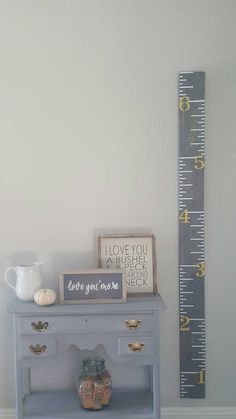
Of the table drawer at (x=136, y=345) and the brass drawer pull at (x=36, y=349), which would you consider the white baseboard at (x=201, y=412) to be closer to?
the table drawer at (x=136, y=345)

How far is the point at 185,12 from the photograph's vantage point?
6.36 feet

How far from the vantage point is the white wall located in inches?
76.3

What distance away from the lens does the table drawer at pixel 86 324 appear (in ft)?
5.67

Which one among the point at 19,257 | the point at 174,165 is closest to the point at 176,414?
the point at 19,257

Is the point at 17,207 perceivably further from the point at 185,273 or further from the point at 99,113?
the point at 185,273

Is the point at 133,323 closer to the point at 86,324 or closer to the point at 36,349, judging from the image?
the point at 86,324

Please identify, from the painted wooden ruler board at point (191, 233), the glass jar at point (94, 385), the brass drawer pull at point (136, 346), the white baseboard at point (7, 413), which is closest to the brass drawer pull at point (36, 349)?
the glass jar at point (94, 385)

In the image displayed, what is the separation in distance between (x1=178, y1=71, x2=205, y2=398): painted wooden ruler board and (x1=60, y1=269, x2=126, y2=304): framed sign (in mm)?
396

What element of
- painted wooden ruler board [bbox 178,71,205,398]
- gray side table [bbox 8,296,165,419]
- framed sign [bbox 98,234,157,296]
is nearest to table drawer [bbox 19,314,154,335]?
gray side table [bbox 8,296,165,419]

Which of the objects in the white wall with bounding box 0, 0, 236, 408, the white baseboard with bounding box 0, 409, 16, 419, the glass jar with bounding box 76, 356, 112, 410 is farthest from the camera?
the white baseboard with bounding box 0, 409, 16, 419

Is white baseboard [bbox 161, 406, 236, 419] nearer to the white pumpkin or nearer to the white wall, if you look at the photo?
the white wall

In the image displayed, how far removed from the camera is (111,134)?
1963 mm

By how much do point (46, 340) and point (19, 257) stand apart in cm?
50

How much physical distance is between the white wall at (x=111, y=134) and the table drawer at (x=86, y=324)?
0.31 m
